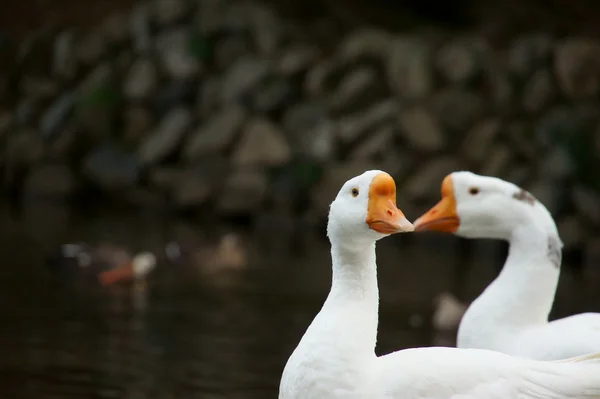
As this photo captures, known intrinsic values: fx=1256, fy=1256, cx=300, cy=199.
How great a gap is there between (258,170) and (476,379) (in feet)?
41.2

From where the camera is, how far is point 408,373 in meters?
4.64

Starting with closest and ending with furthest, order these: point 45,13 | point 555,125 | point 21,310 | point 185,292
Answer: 1. point 21,310
2. point 185,292
3. point 555,125
4. point 45,13

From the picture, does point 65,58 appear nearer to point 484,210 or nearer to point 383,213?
point 484,210

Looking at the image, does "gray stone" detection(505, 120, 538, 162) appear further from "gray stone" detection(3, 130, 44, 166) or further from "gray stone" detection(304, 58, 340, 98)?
"gray stone" detection(3, 130, 44, 166)

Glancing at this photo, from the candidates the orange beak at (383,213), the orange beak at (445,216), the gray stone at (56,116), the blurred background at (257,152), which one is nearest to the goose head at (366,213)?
the orange beak at (383,213)

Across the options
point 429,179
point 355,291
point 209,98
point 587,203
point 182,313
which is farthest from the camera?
point 209,98

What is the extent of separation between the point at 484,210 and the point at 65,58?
1517cm

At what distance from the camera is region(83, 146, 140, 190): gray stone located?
17.9 meters

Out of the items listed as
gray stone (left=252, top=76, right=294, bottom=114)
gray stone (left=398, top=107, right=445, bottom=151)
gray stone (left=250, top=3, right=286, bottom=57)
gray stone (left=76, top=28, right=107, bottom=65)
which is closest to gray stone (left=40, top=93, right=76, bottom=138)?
gray stone (left=76, top=28, right=107, bottom=65)

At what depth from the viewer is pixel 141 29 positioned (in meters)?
20.3

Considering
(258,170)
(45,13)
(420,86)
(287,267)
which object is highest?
(45,13)

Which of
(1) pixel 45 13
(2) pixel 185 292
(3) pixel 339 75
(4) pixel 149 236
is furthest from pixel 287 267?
(1) pixel 45 13

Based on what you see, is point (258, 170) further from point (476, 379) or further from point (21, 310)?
point (476, 379)

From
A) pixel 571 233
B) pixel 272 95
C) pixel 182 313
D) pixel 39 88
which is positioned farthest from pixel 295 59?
pixel 182 313
